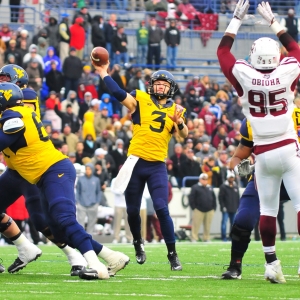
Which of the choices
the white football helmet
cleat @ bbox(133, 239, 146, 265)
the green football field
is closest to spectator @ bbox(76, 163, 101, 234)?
the green football field

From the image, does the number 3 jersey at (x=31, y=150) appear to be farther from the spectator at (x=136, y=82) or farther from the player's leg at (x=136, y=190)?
the spectator at (x=136, y=82)

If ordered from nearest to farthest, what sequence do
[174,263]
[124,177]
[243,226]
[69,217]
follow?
[69,217] < [243,226] < [174,263] < [124,177]

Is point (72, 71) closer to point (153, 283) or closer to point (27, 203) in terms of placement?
point (27, 203)

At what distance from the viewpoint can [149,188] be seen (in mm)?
10023

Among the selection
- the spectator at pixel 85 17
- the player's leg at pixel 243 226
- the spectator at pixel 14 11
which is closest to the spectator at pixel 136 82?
the spectator at pixel 85 17

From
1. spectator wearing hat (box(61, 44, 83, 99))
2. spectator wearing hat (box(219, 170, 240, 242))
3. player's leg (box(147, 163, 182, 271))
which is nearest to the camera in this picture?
player's leg (box(147, 163, 182, 271))

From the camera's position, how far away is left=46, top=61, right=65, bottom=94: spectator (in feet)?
70.2

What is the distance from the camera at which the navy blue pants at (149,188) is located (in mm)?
9820

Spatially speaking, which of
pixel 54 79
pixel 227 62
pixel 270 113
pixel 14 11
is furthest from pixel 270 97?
pixel 14 11

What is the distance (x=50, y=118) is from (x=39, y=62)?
1.22m

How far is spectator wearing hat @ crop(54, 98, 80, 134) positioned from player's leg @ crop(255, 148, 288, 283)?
12.9 metres

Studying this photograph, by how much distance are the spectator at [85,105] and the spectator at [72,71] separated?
1.66ft

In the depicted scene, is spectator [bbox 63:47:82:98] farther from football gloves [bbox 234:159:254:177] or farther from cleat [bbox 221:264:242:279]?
football gloves [bbox 234:159:254:177]

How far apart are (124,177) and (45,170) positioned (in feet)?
5.11
